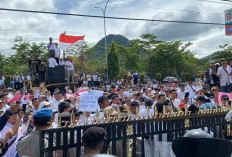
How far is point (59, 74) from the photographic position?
14688 mm

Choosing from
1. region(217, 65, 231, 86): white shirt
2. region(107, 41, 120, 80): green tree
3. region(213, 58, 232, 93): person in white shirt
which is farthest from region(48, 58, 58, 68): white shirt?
region(107, 41, 120, 80): green tree

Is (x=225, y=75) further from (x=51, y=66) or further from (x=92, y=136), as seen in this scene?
(x=51, y=66)

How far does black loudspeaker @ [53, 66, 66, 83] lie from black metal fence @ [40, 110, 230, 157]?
11.6 meters

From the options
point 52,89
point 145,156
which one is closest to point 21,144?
point 145,156

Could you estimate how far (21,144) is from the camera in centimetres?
292

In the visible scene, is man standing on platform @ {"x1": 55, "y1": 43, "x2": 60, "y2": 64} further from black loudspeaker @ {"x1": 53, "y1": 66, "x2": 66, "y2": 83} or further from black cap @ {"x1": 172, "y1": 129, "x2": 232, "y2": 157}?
black cap @ {"x1": 172, "y1": 129, "x2": 232, "y2": 157}

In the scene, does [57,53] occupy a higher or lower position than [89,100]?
higher

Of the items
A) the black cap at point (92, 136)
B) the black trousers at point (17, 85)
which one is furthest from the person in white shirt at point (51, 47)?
the black cap at point (92, 136)

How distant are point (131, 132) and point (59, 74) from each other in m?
12.0

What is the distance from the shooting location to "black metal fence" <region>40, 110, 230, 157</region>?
2.74 m

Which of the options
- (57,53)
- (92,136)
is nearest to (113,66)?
(57,53)

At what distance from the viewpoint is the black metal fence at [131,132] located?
274cm

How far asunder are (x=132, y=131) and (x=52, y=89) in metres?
12.0

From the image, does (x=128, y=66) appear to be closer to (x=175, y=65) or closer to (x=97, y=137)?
(x=175, y=65)
